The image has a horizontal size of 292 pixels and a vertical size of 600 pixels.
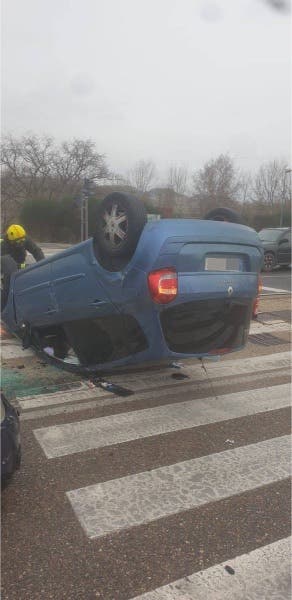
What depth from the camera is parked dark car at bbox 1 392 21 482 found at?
2.34m

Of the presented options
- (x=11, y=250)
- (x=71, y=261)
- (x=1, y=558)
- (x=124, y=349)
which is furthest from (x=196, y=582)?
(x=11, y=250)

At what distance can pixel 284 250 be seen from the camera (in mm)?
18188

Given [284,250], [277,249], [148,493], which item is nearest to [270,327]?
[148,493]

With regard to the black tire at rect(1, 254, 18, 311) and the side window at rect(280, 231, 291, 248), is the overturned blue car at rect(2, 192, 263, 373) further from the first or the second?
the side window at rect(280, 231, 291, 248)

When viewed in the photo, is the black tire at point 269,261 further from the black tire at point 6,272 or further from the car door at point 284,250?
the black tire at point 6,272

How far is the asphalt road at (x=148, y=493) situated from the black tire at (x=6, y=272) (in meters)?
1.56

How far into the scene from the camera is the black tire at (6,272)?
19.2 ft

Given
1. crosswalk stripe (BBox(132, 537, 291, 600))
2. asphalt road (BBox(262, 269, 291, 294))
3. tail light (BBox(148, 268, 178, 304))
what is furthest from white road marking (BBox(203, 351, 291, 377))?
asphalt road (BBox(262, 269, 291, 294))

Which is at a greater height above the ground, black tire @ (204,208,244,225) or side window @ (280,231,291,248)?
black tire @ (204,208,244,225)

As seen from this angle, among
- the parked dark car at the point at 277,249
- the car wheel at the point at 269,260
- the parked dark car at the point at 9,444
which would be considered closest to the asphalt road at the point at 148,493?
the parked dark car at the point at 9,444

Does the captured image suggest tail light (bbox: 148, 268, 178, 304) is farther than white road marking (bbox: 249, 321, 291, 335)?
No

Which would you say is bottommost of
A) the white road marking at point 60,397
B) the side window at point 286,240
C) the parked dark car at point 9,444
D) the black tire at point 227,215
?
the white road marking at point 60,397

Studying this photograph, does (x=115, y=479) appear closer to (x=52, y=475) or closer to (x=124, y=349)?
(x=52, y=475)

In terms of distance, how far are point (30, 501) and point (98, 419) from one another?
1165mm
